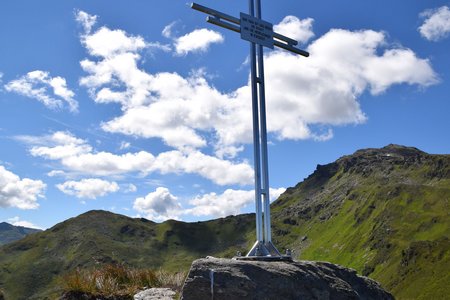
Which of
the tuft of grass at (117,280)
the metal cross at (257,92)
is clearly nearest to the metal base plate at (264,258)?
the metal cross at (257,92)

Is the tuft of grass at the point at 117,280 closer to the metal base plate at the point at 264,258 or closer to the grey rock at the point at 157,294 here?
the grey rock at the point at 157,294

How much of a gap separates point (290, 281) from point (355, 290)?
2.45m

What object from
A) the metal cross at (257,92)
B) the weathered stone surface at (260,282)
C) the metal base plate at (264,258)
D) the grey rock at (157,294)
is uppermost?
the metal cross at (257,92)

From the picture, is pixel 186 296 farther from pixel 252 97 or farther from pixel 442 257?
pixel 442 257

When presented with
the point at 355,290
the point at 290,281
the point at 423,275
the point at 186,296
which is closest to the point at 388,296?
the point at 355,290

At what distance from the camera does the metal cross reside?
11008mm

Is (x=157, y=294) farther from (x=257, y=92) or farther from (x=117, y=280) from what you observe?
(x=257, y=92)

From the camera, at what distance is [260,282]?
368 inches

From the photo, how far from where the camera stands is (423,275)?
161m

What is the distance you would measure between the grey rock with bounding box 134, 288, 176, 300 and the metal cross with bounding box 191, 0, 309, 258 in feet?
8.05

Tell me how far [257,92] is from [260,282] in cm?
481

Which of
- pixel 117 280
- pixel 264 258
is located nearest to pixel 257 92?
pixel 264 258

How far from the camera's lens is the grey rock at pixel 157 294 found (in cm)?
1143

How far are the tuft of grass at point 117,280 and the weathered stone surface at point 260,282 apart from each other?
3551 mm
